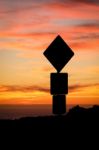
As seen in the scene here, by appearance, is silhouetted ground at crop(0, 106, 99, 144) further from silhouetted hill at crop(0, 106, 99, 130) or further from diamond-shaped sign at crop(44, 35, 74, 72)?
diamond-shaped sign at crop(44, 35, 74, 72)

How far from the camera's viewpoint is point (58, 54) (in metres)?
11.5

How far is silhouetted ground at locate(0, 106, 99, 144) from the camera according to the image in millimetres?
12062

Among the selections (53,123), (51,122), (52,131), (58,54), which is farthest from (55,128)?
(58,54)

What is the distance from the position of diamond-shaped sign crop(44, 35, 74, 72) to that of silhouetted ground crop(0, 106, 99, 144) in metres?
1.80

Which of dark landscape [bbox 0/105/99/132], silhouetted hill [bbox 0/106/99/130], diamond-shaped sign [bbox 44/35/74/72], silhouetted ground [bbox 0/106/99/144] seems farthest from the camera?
silhouetted hill [bbox 0/106/99/130]

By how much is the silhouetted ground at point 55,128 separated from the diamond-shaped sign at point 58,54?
1797 mm

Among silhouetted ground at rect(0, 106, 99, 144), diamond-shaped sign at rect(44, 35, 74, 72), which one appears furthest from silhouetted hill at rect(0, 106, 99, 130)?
diamond-shaped sign at rect(44, 35, 74, 72)

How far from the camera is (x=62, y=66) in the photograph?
11500mm

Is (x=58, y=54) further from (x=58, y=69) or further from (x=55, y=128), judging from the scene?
(x=55, y=128)

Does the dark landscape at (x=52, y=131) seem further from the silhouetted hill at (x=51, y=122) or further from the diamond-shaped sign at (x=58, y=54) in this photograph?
the diamond-shaped sign at (x=58, y=54)

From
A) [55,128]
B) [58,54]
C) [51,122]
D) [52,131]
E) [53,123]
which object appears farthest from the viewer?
[51,122]

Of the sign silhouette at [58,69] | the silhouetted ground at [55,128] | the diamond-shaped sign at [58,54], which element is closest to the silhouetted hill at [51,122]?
the silhouetted ground at [55,128]

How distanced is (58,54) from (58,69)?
36cm

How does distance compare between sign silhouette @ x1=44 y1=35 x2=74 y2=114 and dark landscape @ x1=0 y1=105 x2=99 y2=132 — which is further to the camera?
dark landscape @ x1=0 y1=105 x2=99 y2=132
